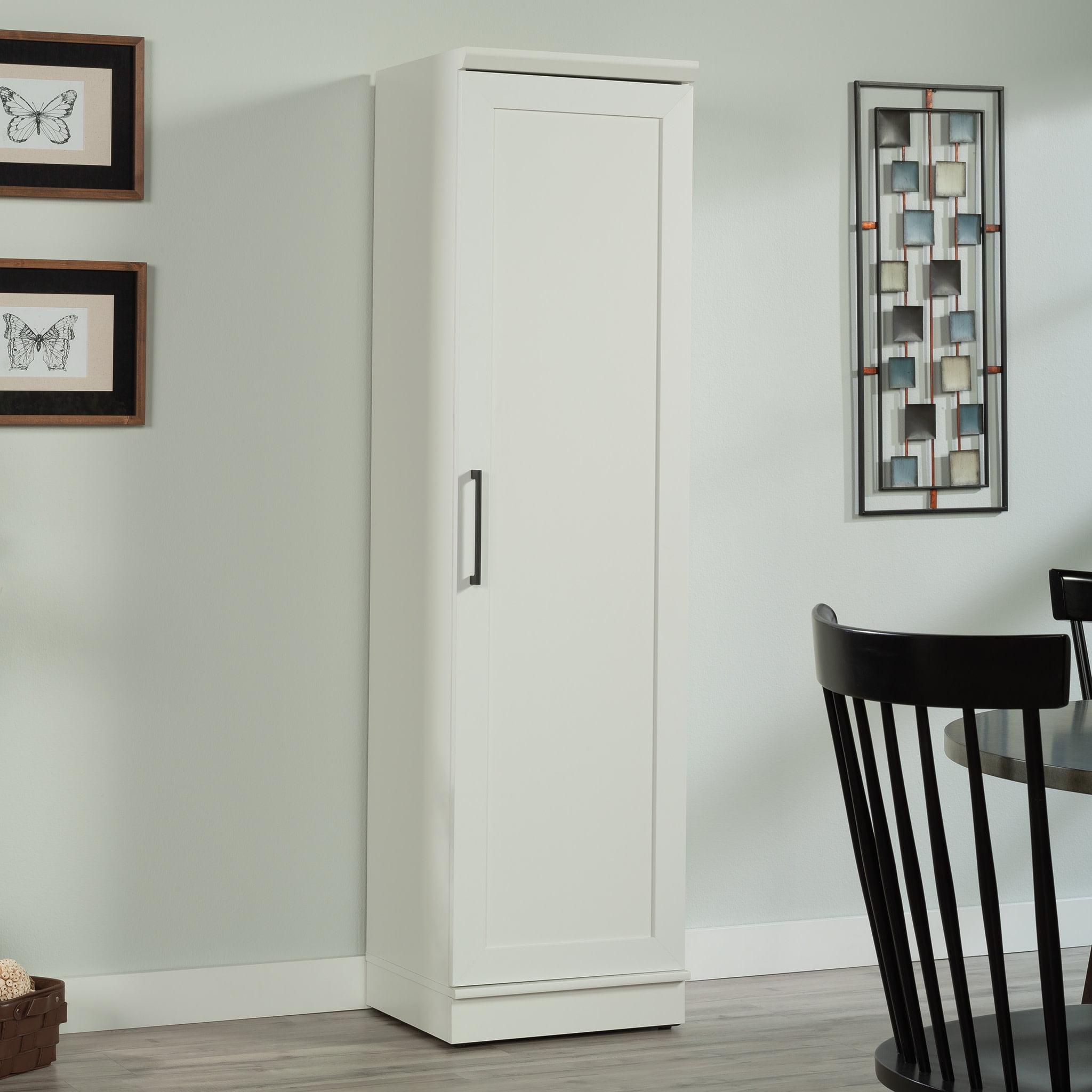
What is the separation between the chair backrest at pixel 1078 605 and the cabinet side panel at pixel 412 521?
119 centimetres

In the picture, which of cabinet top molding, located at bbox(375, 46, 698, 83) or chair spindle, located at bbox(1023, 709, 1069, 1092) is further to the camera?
cabinet top molding, located at bbox(375, 46, 698, 83)

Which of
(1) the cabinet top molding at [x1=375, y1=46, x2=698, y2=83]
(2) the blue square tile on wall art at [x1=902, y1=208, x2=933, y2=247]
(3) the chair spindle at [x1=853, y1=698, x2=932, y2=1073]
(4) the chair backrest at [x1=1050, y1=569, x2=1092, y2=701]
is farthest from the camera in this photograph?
(2) the blue square tile on wall art at [x1=902, y1=208, x2=933, y2=247]

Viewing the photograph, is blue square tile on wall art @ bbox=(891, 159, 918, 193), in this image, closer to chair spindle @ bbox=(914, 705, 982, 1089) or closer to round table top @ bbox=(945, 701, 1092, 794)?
round table top @ bbox=(945, 701, 1092, 794)

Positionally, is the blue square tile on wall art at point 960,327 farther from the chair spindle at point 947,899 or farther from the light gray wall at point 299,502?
the chair spindle at point 947,899

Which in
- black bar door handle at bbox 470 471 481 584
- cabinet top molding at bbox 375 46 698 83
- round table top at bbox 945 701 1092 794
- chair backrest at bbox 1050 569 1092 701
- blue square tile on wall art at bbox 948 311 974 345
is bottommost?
round table top at bbox 945 701 1092 794

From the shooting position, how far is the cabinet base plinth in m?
2.93

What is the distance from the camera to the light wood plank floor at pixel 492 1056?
273 cm

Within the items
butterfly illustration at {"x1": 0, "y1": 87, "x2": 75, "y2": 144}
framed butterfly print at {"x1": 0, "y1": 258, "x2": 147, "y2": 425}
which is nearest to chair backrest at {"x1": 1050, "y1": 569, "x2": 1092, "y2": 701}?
framed butterfly print at {"x1": 0, "y1": 258, "x2": 147, "y2": 425}

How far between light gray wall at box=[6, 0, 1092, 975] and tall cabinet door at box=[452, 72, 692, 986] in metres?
0.42

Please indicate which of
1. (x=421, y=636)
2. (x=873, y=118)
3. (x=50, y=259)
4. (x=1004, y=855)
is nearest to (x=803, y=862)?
(x=1004, y=855)

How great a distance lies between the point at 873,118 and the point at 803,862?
1.84 meters

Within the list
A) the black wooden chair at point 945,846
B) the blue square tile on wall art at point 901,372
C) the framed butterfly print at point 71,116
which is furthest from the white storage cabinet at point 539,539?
the black wooden chair at point 945,846

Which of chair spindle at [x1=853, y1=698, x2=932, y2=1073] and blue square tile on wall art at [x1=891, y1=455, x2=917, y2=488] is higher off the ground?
blue square tile on wall art at [x1=891, y1=455, x2=917, y2=488]

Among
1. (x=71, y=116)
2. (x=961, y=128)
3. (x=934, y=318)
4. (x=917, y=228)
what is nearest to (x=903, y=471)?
(x=934, y=318)
